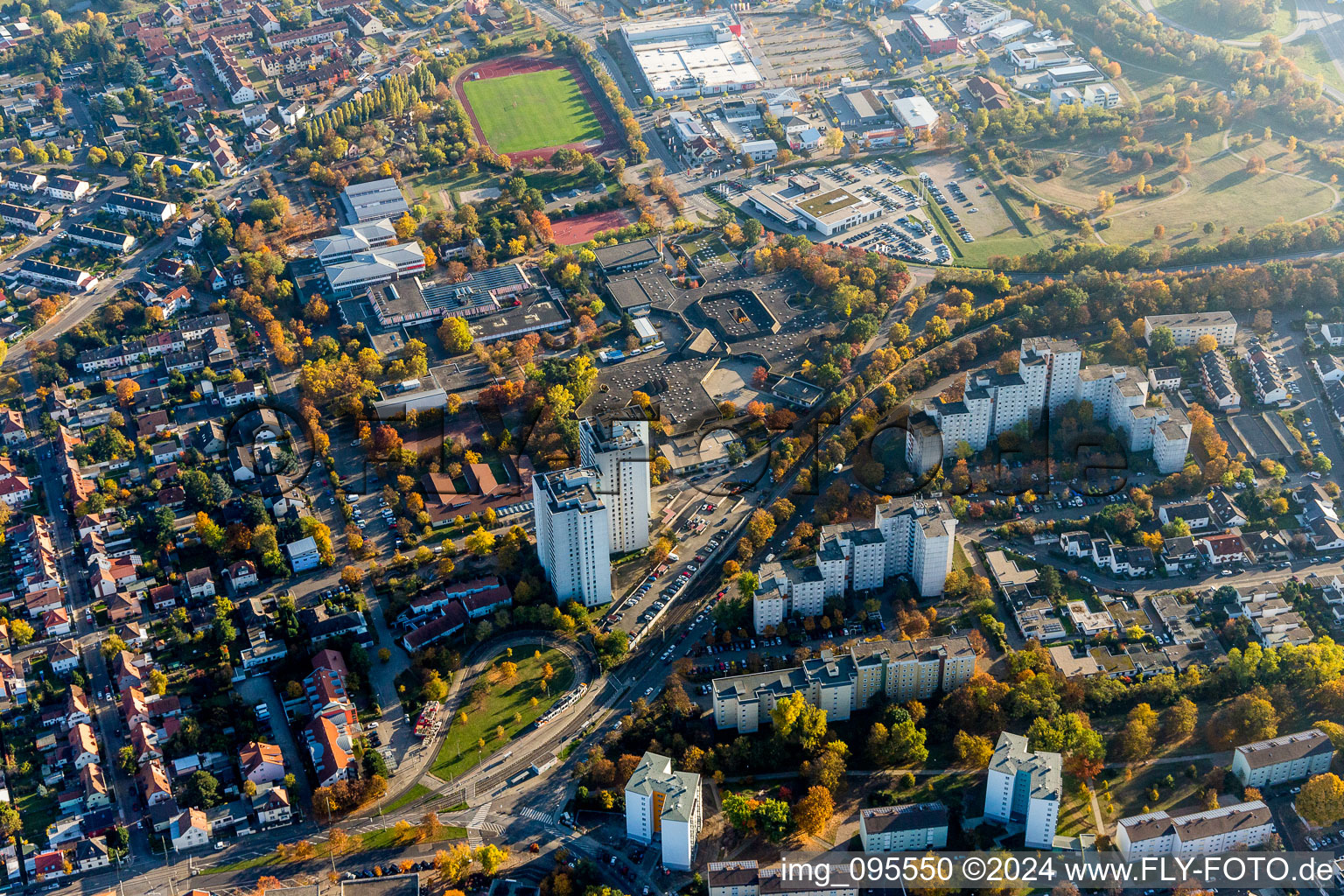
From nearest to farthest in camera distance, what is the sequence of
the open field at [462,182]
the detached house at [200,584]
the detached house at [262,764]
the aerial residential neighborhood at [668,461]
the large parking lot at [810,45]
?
1. the aerial residential neighborhood at [668,461]
2. the detached house at [262,764]
3. the detached house at [200,584]
4. the open field at [462,182]
5. the large parking lot at [810,45]

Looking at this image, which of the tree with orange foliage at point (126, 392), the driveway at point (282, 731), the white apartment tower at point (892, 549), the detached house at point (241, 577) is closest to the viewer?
the driveway at point (282, 731)

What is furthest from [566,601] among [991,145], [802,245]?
[991,145]

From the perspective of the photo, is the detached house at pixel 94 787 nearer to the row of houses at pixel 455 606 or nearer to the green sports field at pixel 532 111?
the row of houses at pixel 455 606

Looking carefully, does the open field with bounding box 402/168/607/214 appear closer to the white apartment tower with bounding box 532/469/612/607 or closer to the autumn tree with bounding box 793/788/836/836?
the white apartment tower with bounding box 532/469/612/607

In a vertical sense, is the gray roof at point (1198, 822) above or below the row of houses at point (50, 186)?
below

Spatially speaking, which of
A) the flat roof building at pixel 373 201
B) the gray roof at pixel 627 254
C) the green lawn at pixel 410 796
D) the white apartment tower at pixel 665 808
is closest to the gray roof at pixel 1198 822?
the white apartment tower at pixel 665 808

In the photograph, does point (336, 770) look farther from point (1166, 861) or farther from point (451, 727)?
point (1166, 861)
